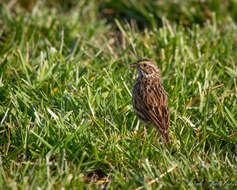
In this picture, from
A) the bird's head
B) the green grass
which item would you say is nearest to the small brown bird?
the bird's head

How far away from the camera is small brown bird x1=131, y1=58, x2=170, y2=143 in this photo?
516 cm

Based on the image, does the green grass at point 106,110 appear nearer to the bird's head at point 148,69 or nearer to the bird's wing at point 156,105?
the bird's wing at point 156,105

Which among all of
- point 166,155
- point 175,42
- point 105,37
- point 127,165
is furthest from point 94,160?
point 105,37

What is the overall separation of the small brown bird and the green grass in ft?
0.56

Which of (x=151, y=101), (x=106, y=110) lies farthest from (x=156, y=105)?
(x=106, y=110)

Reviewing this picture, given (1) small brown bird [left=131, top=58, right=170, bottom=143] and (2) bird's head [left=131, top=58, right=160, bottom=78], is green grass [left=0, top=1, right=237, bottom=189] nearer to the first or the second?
(1) small brown bird [left=131, top=58, right=170, bottom=143]

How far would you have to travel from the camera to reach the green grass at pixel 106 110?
14.4 ft

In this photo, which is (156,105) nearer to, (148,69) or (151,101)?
(151,101)

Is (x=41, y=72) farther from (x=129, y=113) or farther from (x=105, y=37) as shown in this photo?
(x=105, y=37)

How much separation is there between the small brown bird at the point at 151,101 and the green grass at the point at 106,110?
17 cm

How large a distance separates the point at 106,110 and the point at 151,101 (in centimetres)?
59

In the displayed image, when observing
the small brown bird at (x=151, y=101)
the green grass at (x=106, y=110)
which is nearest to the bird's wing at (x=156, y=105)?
the small brown bird at (x=151, y=101)

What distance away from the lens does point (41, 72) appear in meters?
6.08

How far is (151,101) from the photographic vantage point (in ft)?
17.9
